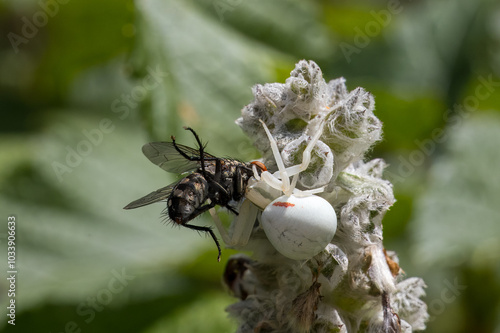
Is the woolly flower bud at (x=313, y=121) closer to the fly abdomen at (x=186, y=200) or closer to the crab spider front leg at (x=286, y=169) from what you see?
the crab spider front leg at (x=286, y=169)

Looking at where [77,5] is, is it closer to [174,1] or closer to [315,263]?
[174,1]

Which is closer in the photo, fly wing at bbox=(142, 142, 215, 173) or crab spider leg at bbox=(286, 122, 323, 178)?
crab spider leg at bbox=(286, 122, 323, 178)

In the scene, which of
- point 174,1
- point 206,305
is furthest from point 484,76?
point 206,305

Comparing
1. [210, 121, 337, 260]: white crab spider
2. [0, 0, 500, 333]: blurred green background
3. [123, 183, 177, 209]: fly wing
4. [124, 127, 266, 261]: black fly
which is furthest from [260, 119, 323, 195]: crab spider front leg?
[0, 0, 500, 333]: blurred green background

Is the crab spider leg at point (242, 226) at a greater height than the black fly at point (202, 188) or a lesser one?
lesser

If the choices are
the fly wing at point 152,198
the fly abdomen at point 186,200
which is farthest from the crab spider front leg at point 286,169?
the fly wing at point 152,198

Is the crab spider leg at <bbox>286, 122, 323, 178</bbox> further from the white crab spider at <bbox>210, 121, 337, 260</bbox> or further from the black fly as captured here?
the black fly
